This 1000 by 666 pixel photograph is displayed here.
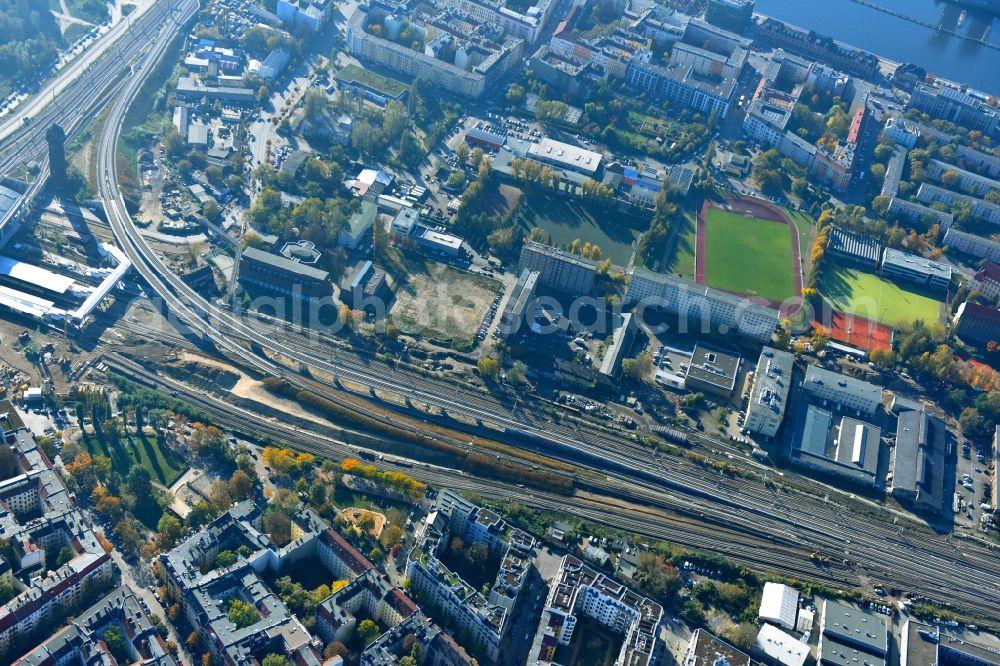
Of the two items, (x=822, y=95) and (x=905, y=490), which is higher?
(x=822, y=95)

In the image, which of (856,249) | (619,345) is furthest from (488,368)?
(856,249)

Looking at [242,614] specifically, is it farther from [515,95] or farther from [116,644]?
[515,95]

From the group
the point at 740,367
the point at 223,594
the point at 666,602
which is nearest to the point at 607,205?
the point at 740,367

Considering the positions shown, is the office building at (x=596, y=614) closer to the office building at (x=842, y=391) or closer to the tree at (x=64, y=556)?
the office building at (x=842, y=391)

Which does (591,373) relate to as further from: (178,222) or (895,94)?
(895,94)

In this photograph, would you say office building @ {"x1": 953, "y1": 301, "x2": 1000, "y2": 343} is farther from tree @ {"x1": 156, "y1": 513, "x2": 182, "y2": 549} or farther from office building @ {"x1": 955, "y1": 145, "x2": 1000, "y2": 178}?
tree @ {"x1": 156, "y1": 513, "x2": 182, "y2": 549}

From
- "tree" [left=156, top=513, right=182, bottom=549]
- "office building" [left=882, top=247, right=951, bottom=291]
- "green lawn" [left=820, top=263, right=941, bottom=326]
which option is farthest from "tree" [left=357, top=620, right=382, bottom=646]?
"office building" [left=882, top=247, right=951, bottom=291]
